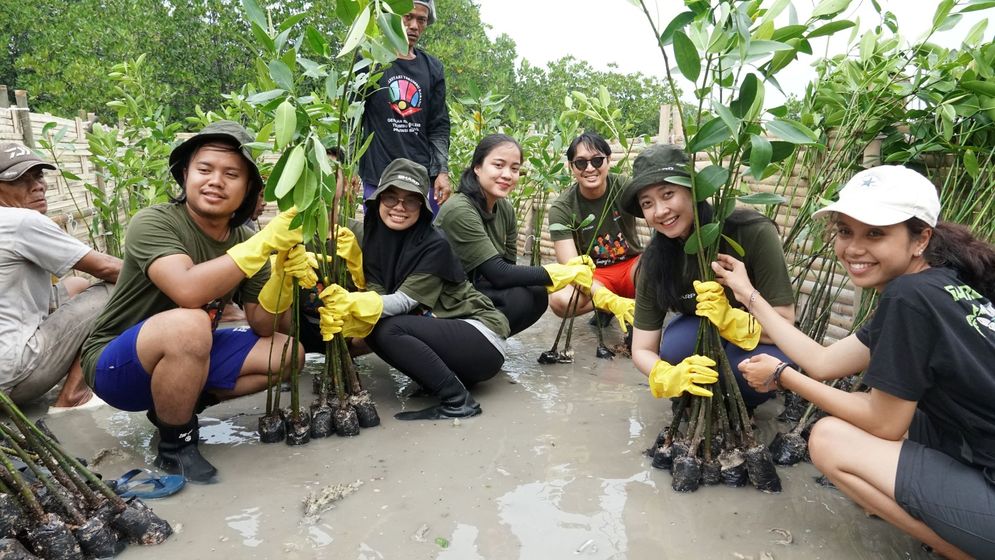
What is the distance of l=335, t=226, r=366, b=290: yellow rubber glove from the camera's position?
102 inches

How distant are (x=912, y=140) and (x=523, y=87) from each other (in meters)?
19.9

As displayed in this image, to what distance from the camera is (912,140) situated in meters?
2.55

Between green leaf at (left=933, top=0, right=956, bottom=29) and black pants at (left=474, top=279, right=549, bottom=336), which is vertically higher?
green leaf at (left=933, top=0, right=956, bottom=29)

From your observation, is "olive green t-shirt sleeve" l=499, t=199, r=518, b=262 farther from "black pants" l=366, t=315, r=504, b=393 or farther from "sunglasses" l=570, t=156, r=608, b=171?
"black pants" l=366, t=315, r=504, b=393

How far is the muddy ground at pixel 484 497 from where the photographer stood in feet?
A: 5.74

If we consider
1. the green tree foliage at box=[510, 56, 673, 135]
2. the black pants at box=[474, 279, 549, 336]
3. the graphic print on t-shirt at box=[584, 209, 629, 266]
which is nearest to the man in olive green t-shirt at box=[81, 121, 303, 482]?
the black pants at box=[474, 279, 549, 336]

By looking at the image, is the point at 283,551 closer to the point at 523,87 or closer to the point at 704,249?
the point at 704,249

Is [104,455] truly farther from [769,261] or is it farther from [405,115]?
[769,261]

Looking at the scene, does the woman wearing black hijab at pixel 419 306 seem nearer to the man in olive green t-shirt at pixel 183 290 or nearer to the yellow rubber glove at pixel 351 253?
the yellow rubber glove at pixel 351 253

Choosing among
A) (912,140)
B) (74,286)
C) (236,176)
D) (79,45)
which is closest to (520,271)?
(236,176)

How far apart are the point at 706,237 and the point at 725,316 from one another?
11.8 inches

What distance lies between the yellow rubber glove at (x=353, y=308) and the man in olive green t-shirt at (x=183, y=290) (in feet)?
0.48

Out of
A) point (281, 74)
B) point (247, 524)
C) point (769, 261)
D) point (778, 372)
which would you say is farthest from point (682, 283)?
point (247, 524)

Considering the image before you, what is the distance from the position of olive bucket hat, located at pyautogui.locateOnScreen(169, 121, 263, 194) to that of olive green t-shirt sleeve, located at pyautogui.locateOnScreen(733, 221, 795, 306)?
1.68m
